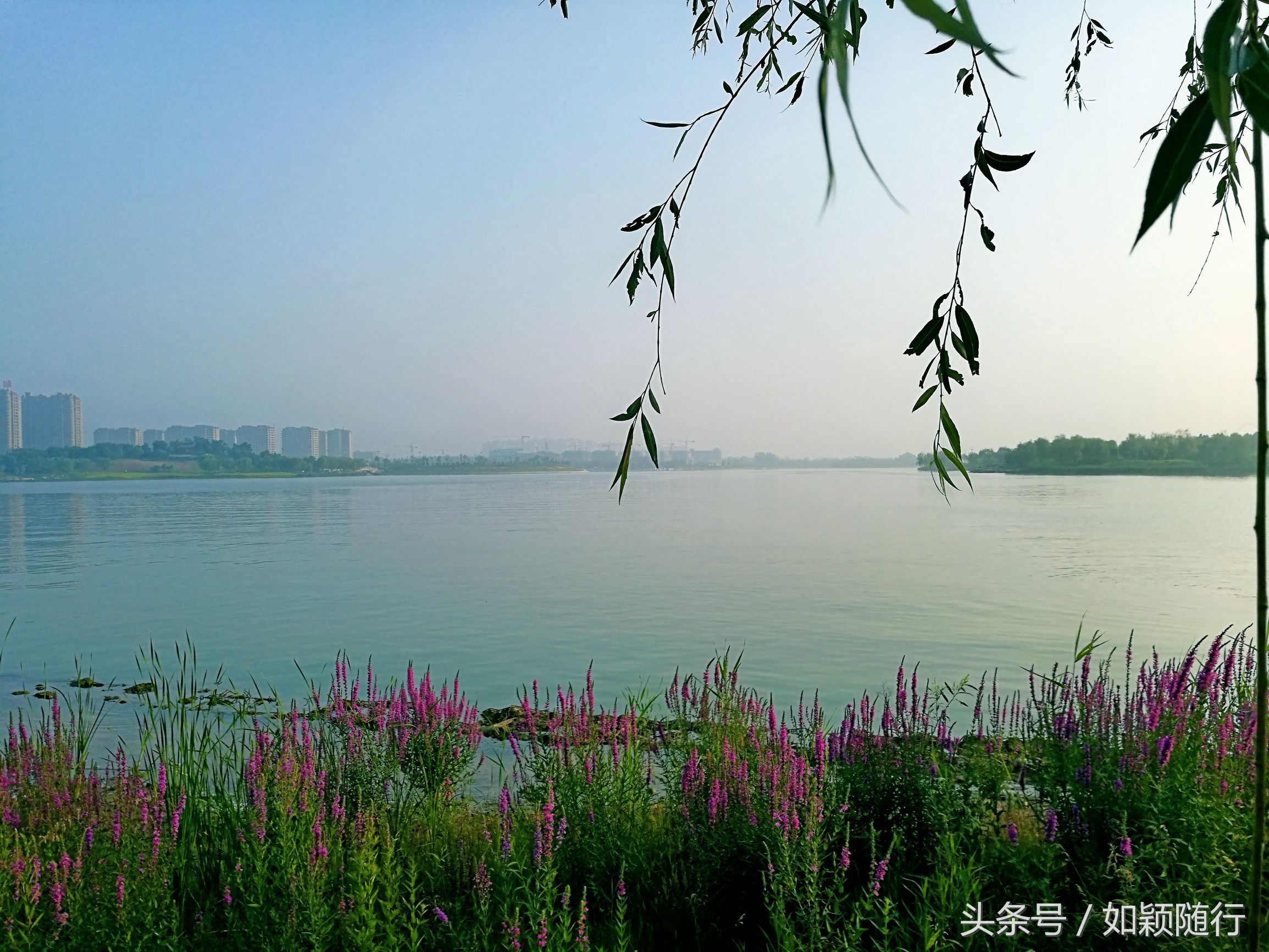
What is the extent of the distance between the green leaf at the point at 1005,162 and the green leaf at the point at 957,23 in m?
1.36

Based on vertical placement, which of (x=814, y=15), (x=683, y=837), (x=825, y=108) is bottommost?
(x=683, y=837)

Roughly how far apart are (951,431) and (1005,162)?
0.57 meters

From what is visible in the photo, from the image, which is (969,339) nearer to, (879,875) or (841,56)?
(841,56)

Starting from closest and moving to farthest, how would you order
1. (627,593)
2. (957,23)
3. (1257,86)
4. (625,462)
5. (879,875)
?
(957,23)
(1257,86)
(625,462)
(879,875)
(627,593)

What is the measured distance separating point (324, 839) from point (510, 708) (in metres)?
5.84

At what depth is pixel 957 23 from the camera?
56cm

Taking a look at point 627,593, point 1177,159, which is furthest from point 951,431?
point 627,593

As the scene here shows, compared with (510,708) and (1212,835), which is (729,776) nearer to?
(1212,835)

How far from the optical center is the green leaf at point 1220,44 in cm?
58

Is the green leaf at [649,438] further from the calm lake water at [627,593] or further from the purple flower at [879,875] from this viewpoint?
the calm lake water at [627,593]

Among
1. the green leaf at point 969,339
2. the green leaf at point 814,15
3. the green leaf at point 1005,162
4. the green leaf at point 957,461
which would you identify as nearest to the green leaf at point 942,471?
the green leaf at point 957,461

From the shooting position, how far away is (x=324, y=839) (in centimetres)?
369

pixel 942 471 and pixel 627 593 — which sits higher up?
pixel 942 471

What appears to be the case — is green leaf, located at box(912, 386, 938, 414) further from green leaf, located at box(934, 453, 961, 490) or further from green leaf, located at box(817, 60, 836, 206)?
green leaf, located at box(817, 60, 836, 206)
